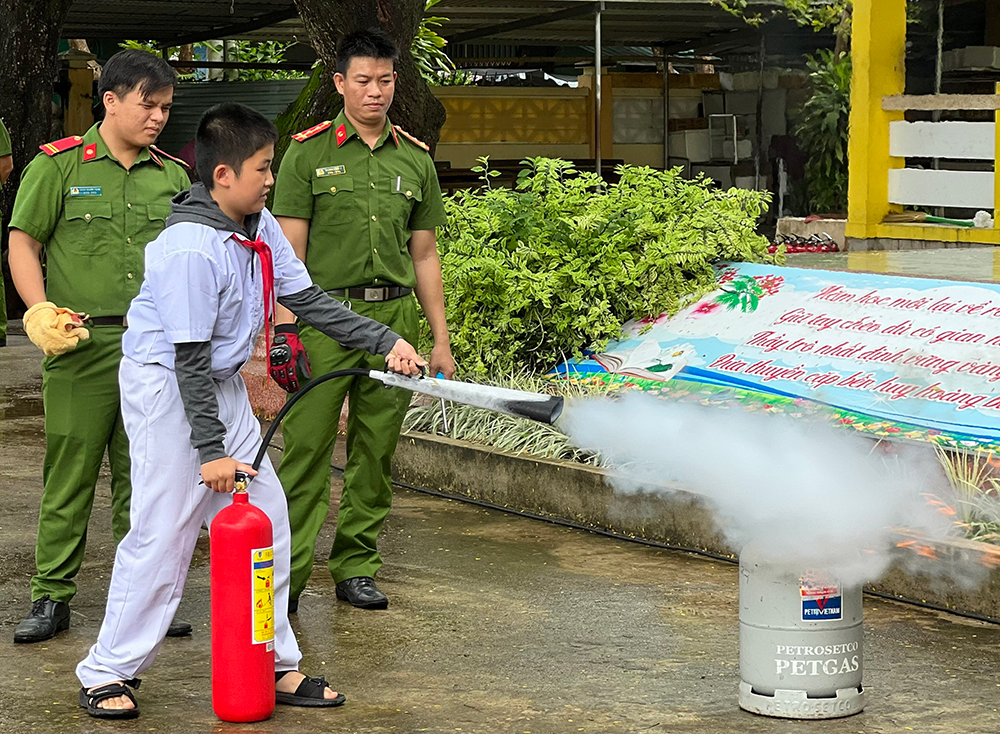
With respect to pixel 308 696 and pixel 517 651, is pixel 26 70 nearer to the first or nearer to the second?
pixel 517 651

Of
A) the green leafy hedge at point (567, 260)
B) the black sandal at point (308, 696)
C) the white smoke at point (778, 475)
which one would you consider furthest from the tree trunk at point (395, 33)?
the black sandal at point (308, 696)

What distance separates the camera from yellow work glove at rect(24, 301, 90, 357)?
4.86 meters

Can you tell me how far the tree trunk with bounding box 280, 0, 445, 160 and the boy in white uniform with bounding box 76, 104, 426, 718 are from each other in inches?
202

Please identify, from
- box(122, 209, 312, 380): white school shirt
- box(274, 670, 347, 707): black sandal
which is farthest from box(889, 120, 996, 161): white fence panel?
box(274, 670, 347, 707): black sandal

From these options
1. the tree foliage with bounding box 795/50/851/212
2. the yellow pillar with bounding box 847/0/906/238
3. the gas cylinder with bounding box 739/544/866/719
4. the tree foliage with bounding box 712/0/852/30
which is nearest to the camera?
the gas cylinder with bounding box 739/544/866/719

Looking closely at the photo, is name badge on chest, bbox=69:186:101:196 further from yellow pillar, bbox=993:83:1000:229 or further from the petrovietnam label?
yellow pillar, bbox=993:83:1000:229

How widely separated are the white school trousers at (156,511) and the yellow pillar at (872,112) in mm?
9771

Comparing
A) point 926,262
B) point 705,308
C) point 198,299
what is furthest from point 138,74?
point 926,262

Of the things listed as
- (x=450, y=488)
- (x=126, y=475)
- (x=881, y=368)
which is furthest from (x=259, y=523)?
(x=881, y=368)

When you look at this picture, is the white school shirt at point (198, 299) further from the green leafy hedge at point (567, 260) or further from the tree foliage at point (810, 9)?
the tree foliage at point (810, 9)

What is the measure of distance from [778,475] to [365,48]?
2119mm

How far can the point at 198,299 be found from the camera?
4.22 meters

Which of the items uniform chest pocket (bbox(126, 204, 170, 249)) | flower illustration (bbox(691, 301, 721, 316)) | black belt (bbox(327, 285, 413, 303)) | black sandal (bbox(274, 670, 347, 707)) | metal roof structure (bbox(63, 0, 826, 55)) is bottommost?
black sandal (bbox(274, 670, 347, 707))

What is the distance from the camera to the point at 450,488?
310 inches
